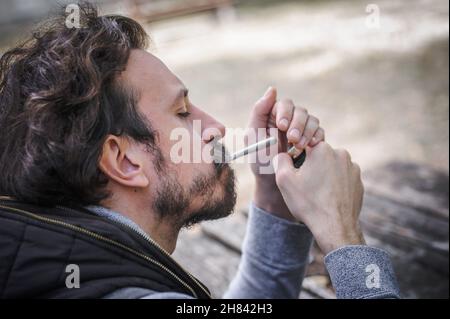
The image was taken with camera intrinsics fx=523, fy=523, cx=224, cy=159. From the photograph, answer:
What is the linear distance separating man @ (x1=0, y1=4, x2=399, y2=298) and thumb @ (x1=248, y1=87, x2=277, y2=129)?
0.02 metres

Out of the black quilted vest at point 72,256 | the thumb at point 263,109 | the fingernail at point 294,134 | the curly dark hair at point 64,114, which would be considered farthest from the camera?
the thumb at point 263,109

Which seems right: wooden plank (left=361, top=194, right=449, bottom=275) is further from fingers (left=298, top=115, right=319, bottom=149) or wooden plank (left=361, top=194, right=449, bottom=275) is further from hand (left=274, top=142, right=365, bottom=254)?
fingers (left=298, top=115, right=319, bottom=149)

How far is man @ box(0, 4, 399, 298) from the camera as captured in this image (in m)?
1.08

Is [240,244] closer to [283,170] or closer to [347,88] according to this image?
[283,170]

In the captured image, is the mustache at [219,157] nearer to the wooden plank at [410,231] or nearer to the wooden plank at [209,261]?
the wooden plank at [209,261]

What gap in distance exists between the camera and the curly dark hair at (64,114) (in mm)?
1302

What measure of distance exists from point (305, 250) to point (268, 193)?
23cm

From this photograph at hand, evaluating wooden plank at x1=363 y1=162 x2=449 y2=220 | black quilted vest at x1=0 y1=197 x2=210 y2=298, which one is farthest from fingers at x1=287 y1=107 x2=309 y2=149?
wooden plank at x1=363 y1=162 x2=449 y2=220

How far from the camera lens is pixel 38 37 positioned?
1596mm

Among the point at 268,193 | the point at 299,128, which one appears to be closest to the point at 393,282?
the point at 299,128

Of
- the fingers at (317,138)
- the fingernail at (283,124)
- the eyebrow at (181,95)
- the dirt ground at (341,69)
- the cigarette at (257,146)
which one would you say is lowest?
the dirt ground at (341,69)

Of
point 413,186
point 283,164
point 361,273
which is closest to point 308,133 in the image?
point 283,164

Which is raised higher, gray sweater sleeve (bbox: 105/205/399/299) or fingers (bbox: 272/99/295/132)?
fingers (bbox: 272/99/295/132)

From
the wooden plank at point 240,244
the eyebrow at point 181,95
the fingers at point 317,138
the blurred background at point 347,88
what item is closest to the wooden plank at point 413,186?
the blurred background at point 347,88
